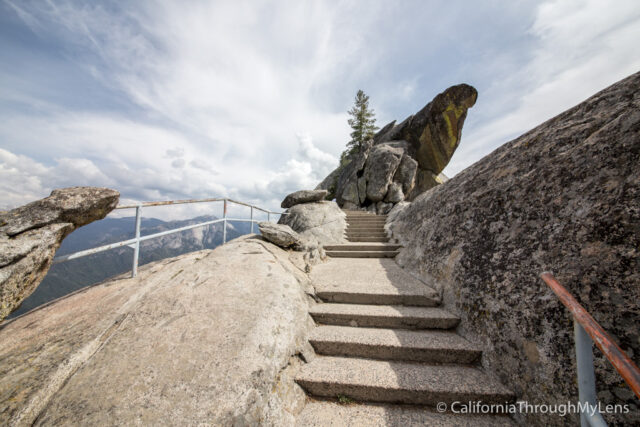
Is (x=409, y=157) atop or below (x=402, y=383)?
atop

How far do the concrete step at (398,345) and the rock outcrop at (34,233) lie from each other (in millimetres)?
3371

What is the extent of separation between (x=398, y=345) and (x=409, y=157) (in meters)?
17.6

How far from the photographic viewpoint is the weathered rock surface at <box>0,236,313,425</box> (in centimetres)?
193

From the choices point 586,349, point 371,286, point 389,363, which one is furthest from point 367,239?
point 586,349

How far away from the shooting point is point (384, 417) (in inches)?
89.1

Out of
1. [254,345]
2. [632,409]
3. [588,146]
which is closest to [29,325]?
[254,345]

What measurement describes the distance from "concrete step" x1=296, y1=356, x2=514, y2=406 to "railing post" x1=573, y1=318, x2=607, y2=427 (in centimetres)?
103

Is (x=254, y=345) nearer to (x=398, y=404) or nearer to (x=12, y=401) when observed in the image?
(x=398, y=404)

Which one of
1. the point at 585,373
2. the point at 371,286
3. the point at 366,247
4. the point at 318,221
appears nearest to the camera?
the point at 585,373

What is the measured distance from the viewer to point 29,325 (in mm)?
2715

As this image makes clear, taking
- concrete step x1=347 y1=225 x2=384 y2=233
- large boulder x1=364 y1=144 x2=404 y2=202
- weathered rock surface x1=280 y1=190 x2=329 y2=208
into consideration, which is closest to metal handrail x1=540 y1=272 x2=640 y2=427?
concrete step x1=347 y1=225 x2=384 y2=233

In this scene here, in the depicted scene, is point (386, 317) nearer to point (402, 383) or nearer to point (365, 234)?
point (402, 383)

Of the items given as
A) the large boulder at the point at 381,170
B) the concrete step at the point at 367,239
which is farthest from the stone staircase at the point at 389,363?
the large boulder at the point at 381,170

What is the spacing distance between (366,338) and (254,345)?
5.02ft
